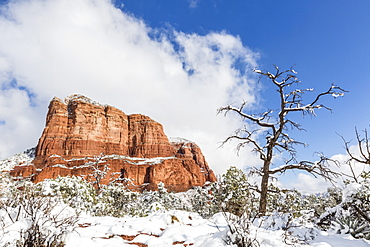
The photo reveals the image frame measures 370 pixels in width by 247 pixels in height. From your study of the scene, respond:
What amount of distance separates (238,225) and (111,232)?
3.79 m

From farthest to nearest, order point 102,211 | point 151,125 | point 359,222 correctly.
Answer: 1. point 151,125
2. point 102,211
3. point 359,222

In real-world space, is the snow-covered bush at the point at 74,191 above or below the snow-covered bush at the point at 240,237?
above

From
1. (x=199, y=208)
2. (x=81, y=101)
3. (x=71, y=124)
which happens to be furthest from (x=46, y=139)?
(x=199, y=208)

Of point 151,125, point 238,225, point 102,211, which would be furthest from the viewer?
point 151,125

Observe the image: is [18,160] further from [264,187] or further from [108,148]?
[264,187]

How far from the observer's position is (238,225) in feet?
15.1

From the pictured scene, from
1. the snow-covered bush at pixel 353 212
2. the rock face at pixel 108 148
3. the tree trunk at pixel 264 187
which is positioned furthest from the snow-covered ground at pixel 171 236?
the rock face at pixel 108 148

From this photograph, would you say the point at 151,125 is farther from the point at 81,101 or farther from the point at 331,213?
the point at 331,213

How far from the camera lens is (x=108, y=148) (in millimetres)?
116375

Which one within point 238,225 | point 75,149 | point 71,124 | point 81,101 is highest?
point 81,101

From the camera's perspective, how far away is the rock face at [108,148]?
9790 centimetres

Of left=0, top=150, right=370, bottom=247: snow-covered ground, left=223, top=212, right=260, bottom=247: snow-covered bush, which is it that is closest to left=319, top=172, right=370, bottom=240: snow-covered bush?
left=0, top=150, right=370, bottom=247: snow-covered ground

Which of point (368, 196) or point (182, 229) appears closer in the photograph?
point (368, 196)

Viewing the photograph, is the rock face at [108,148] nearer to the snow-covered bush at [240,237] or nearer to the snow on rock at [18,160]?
the snow on rock at [18,160]
